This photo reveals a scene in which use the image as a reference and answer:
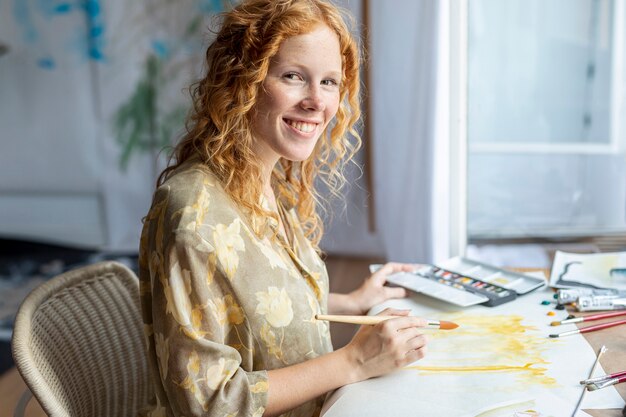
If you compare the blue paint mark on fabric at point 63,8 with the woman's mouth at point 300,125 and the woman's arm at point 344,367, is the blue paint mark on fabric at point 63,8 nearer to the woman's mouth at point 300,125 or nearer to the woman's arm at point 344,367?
the woman's mouth at point 300,125

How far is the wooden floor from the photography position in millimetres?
2113

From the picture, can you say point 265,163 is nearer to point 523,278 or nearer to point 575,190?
point 523,278

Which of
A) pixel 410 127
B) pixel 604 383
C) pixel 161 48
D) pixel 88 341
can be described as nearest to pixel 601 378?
pixel 604 383

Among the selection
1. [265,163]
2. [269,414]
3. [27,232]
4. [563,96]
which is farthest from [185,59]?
[269,414]

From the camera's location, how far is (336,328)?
249 cm

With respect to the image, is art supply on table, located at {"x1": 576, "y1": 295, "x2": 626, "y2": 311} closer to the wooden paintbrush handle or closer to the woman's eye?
the wooden paintbrush handle

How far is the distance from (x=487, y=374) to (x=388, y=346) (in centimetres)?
13

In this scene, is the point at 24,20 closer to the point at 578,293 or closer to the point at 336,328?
the point at 336,328

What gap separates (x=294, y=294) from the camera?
1.00 m

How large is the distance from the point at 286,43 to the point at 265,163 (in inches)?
7.8

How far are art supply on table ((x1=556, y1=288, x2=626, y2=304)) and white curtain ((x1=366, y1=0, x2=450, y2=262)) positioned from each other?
63.6 inches

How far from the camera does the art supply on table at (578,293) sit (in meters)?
1.12

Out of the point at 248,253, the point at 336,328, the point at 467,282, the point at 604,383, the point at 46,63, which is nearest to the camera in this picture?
the point at 604,383

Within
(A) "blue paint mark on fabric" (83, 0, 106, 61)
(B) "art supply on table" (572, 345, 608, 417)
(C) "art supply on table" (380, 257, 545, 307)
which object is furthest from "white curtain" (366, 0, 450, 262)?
(B) "art supply on table" (572, 345, 608, 417)
